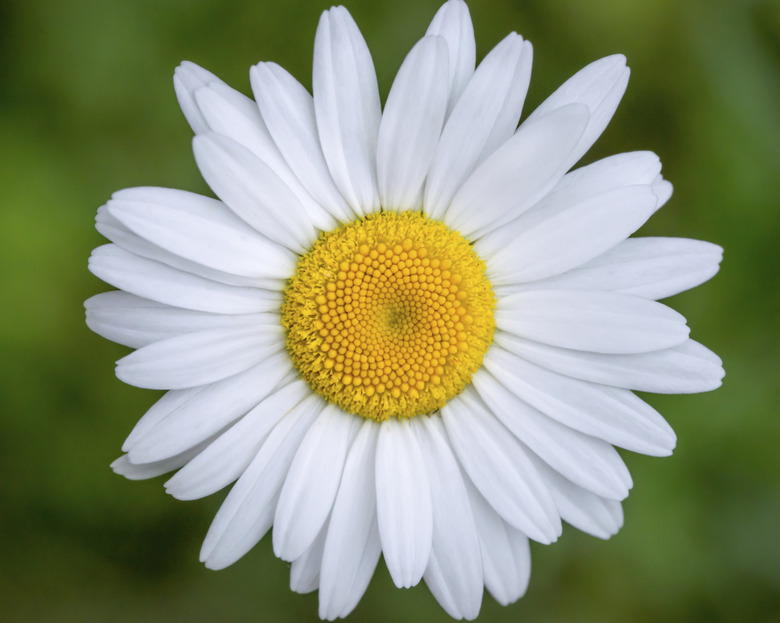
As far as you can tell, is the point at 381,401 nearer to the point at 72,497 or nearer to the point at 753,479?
the point at 72,497

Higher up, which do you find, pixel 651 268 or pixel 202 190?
pixel 202 190

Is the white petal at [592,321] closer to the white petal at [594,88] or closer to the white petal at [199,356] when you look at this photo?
the white petal at [594,88]

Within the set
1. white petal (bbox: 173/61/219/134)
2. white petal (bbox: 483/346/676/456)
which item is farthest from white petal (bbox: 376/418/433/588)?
white petal (bbox: 173/61/219/134)

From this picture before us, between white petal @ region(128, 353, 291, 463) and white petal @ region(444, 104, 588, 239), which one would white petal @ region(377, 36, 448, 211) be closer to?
white petal @ region(444, 104, 588, 239)

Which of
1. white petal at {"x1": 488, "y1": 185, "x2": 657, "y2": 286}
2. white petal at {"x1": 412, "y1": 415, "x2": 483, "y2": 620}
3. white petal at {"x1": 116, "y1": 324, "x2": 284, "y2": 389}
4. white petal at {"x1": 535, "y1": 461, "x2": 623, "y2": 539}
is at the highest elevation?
white petal at {"x1": 116, "y1": 324, "x2": 284, "y2": 389}

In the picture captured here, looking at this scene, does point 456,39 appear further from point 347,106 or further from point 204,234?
point 204,234

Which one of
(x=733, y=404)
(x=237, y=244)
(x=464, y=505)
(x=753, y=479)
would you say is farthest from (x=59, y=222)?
(x=753, y=479)

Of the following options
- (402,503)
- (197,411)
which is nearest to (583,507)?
(402,503)
